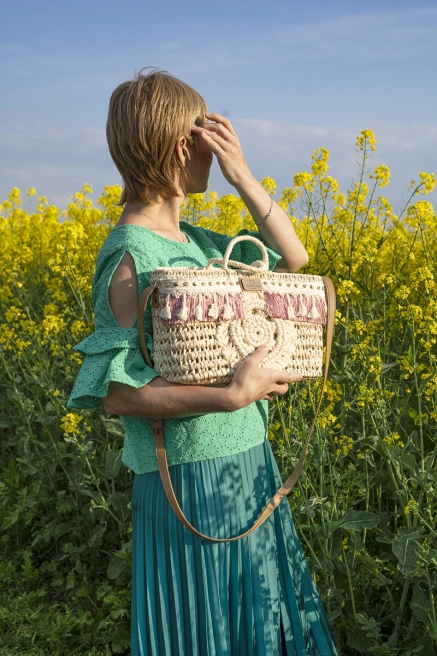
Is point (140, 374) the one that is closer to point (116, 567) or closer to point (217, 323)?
point (217, 323)

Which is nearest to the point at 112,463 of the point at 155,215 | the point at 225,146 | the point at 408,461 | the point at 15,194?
the point at 408,461

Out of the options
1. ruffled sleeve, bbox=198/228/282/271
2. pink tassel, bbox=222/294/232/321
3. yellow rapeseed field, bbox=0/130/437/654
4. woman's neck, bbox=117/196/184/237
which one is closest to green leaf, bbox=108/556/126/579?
yellow rapeseed field, bbox=0/130/437/654

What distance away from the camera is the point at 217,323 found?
5.16ft

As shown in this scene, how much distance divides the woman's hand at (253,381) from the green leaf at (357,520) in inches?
31.9

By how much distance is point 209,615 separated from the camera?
5.69ft

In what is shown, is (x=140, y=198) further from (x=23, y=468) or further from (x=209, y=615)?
(x=23, y=468)

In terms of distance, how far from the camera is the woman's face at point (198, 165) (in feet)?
5.86

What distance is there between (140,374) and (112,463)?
5.33 feet

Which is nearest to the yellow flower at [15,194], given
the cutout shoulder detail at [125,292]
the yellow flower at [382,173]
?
the yellow flower at [382,173]

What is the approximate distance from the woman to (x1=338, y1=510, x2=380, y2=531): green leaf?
420mm

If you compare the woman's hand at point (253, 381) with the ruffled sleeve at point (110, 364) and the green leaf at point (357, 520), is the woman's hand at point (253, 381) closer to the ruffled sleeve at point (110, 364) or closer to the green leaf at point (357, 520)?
the ruffled sleeve at point (110, 364)

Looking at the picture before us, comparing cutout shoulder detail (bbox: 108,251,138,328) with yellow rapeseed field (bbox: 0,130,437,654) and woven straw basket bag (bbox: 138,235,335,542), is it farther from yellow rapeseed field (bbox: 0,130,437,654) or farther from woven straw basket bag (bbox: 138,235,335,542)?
yellow rapeseed field (bbox: 0,130,437,654)

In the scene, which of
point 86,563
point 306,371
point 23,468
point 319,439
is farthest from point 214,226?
point 306,371

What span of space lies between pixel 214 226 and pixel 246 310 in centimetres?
324
